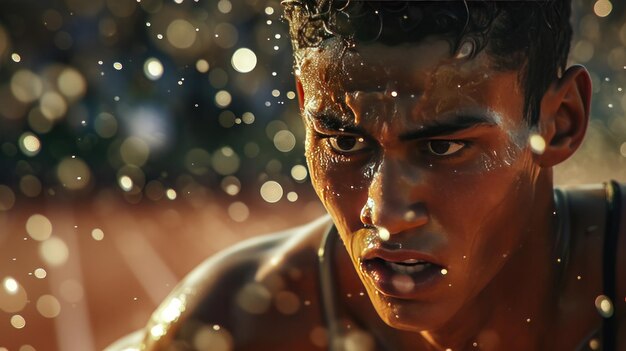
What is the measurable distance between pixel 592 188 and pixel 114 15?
21.6ft

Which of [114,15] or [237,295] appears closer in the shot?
[237,295]

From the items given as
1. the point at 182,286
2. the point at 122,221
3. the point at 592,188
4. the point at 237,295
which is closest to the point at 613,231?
the point at 592,188

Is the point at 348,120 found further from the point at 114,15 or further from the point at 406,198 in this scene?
the point at 114,15

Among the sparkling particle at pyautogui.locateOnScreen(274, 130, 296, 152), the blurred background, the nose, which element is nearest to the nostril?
the nose

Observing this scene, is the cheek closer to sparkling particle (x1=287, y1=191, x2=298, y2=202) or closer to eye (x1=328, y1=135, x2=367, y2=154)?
eye (x1=328, y1=135, x2=367, y2=154)

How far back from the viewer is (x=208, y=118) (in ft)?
27.1

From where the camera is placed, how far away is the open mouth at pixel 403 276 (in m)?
1.58

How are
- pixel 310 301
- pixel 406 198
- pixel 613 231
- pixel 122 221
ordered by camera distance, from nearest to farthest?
1. pixel 406 198
2. pixel 613 231
3. pixel 310 301
4. pixel 122 221

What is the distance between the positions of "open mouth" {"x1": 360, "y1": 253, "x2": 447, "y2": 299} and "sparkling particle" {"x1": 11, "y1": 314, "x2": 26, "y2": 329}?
3407mm

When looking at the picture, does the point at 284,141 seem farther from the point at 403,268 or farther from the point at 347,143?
the point at 403,268

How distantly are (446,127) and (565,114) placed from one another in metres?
0.30

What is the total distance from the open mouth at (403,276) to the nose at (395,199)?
7cm

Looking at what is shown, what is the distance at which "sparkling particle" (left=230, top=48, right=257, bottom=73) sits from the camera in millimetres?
8039

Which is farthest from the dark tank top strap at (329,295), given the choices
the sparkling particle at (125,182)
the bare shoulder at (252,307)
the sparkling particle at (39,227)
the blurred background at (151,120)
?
the sparkling particle at (125,182)
